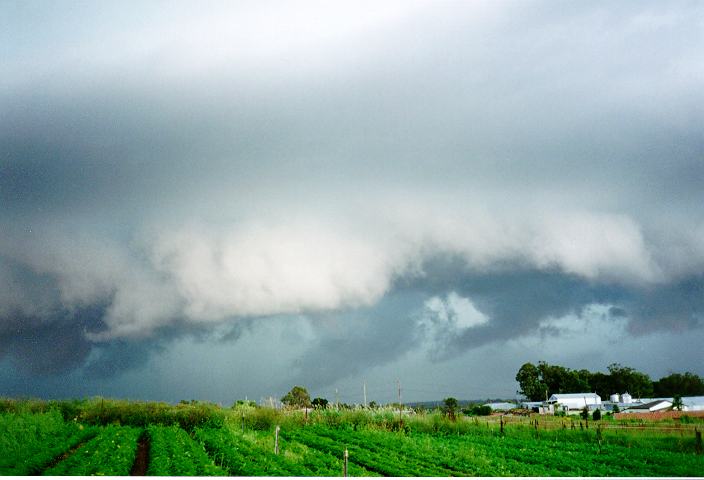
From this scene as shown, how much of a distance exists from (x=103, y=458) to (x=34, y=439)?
391 cm

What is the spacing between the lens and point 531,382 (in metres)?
29.8

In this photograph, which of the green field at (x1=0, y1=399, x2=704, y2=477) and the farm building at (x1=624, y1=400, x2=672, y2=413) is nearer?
the green field at (x1=0, y1=399, x2=704, y2=477)

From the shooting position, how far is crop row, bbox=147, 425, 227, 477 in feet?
31.0

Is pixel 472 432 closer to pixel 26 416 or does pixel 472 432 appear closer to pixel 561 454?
pixel 561 454

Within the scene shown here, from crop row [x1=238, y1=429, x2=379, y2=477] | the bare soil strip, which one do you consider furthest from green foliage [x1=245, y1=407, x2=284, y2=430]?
the bare soil strip

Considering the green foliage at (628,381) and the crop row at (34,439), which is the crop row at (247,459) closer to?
the crop row at (34,439)

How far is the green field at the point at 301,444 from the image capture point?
1009cm

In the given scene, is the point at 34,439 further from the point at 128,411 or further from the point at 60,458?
the point at 128,411

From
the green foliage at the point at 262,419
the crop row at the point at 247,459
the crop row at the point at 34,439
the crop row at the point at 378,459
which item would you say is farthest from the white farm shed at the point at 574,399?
the crop row at the point at 34,439

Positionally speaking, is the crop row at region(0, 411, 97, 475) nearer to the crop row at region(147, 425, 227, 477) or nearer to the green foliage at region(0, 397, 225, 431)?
the green foliage at region(0, 397, 225, 431)

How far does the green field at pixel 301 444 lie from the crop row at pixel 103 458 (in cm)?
2

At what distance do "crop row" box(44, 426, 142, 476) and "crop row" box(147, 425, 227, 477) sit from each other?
0.43 m

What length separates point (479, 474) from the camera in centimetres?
998

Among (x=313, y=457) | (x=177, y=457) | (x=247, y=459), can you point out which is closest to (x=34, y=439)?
(x=177, y=457)
